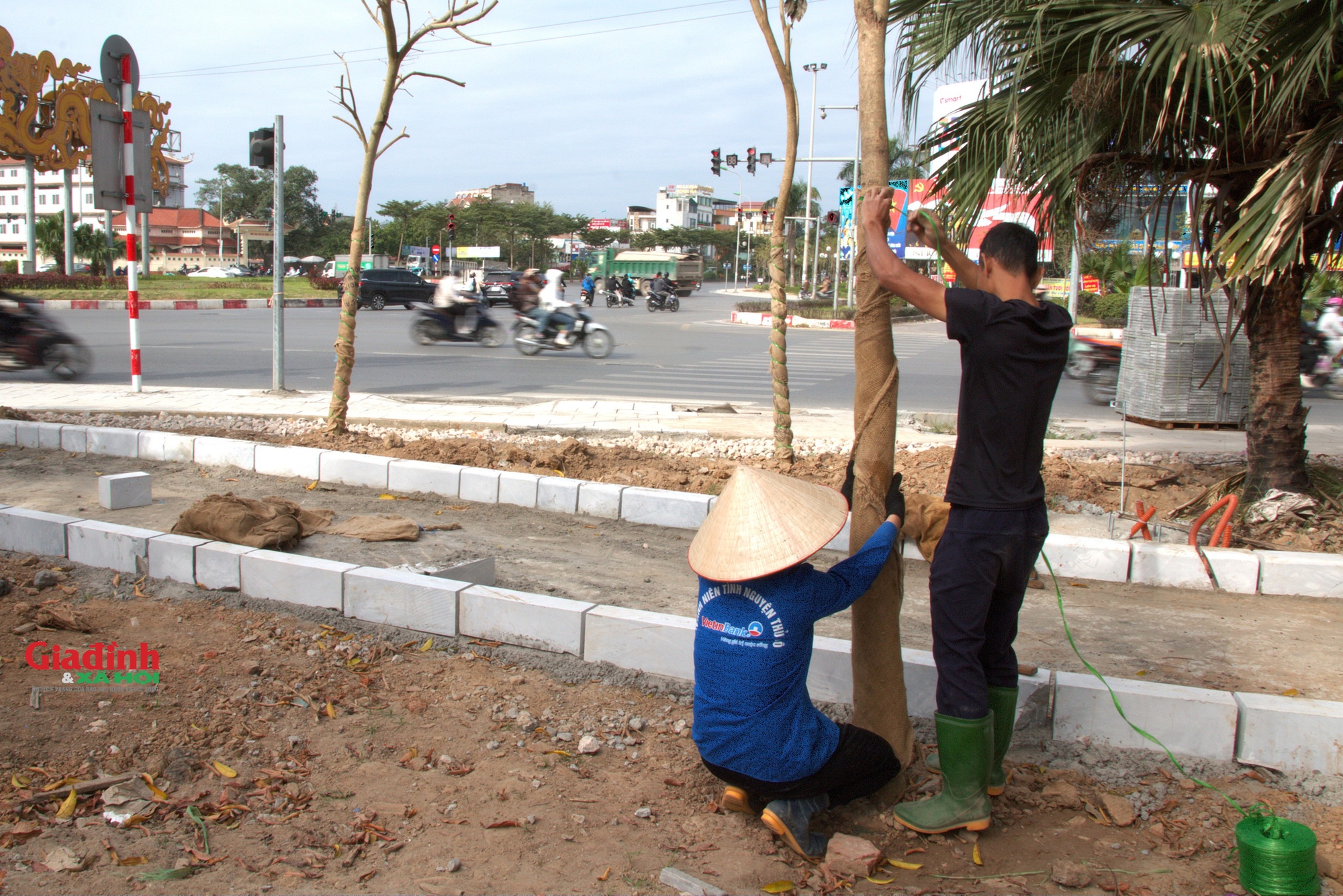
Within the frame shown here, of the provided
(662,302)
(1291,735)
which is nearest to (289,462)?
(1291,735)

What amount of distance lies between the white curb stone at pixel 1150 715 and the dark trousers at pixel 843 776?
0.74 meters

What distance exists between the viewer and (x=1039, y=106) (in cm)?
572

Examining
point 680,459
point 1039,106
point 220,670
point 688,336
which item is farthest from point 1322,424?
point 688,336

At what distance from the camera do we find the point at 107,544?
4477 mm

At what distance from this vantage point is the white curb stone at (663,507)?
553 centimetres

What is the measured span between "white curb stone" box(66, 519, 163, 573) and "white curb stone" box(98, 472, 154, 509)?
3.00 feet

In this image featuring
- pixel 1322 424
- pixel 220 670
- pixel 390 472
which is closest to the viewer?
pixel 220 670

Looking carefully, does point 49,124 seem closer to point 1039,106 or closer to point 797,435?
point 797,435

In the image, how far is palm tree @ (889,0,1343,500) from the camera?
185 inches

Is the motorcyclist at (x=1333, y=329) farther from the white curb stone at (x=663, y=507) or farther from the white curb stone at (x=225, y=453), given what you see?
the white curb stone at (x=225, y=453)

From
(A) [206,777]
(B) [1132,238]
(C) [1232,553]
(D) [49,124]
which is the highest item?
(D) [49,124]

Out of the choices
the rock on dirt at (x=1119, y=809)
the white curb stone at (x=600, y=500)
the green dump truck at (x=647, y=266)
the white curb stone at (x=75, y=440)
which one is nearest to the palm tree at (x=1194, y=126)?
the white curb stone at (x=600, y=500)

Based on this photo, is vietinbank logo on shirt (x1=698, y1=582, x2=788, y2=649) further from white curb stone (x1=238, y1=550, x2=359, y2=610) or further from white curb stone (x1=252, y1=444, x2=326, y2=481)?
white curb stone (x1=252, y1=444, x2=326, y2=481)

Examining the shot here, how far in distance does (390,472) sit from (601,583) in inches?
86.9
